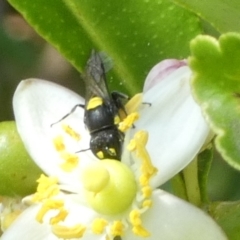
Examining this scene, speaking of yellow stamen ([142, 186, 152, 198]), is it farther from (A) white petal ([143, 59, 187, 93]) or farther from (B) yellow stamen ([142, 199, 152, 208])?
(A) white petal ([143, 59, 187, 93])

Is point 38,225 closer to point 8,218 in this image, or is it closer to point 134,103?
point 8,218

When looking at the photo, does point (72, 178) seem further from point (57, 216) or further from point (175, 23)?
point (175, 23)

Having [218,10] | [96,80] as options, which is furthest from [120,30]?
[218,10]

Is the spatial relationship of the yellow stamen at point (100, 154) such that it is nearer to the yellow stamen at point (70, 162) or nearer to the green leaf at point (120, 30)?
the yellow stamen at point (70, 162)

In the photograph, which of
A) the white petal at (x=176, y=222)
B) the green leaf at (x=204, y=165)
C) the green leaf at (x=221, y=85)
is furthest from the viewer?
the green leaf at (x=204, y=165)

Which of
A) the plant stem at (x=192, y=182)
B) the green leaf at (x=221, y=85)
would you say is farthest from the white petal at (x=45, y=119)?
the green leaf at (x=221, y=85)

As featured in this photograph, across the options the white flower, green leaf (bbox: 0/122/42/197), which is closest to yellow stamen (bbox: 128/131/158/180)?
the white flower

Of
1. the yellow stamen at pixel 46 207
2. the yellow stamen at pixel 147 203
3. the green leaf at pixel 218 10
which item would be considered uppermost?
the green leaf at pixel 218 10
